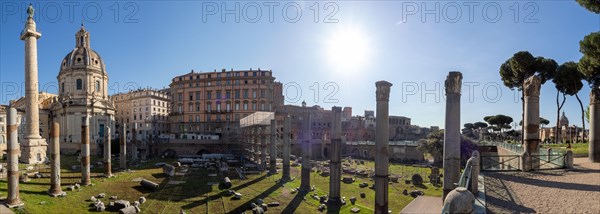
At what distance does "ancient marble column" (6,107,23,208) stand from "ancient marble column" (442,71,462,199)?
685 inches

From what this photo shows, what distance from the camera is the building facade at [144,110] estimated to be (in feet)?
207

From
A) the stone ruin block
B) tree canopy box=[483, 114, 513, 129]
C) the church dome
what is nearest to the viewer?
the stone ruin block

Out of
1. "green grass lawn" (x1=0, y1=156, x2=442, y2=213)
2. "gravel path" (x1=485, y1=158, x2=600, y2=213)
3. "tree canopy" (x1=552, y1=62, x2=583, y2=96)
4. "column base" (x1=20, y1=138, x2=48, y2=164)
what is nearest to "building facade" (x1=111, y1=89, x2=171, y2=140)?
"column base" (x1=20, y1=138, x2=48, y2=164)

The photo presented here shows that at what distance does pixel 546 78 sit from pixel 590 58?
14087 mm

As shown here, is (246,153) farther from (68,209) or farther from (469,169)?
(469,169)

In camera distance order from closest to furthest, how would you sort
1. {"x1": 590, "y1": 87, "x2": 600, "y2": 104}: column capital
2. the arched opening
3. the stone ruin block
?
1. {"x1": 590, "y1": 87, "x2": 600, "y2": 104}: column capital
2. the stone ruin block
3. the arched opening

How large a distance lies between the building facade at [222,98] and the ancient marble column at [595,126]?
43.3m

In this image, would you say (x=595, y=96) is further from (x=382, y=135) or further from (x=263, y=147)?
(x=263, y=147)

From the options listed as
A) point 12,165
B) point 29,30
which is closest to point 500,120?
point 12,165

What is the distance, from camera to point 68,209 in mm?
14516

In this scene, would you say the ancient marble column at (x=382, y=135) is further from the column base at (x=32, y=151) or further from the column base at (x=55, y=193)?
the column base at (x=32, y=151)

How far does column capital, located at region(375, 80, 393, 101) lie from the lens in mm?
12523

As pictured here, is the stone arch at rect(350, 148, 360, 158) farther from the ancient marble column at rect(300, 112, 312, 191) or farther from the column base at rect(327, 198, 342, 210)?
the column base at rect(327, 198, 342, 210)

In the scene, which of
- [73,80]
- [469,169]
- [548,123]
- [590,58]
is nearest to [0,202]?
[469,169]
